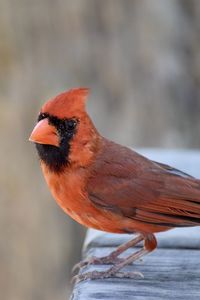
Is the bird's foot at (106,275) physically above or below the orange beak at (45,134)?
below

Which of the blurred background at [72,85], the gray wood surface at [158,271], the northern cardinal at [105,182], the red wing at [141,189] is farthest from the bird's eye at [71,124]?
the blurred background at [72,85]

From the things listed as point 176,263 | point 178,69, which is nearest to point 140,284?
point 176,263

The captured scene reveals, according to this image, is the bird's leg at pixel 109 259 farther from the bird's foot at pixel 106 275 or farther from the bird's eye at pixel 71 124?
the bird's eye at pixel 71 124

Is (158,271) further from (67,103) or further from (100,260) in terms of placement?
(67,103)

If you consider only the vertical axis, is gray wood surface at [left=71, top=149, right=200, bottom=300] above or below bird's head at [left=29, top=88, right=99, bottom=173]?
below

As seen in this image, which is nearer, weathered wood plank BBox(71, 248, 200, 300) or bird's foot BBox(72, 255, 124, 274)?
weathered wood plank BBox(71, 248, 200, 300)

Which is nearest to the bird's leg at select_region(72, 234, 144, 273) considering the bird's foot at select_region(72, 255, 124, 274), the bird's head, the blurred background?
the bird's foot at select_region(72, 255, 124, 274)

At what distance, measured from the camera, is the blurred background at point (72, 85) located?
7.39m

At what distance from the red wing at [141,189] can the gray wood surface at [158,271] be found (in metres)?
0.12

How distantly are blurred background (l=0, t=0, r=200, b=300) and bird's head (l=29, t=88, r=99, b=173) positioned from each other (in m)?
3.62

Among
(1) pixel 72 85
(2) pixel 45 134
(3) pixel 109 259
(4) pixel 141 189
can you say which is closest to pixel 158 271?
(3) pixel 109 259

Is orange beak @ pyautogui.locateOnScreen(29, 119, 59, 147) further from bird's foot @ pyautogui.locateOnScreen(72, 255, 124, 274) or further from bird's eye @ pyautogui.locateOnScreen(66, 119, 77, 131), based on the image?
bird's foot @ pyautogui.locateOnScreen(72, 255, 124, 274)

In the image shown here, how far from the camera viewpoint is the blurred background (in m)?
7.39

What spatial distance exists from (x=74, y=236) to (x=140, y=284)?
14.8 ft
